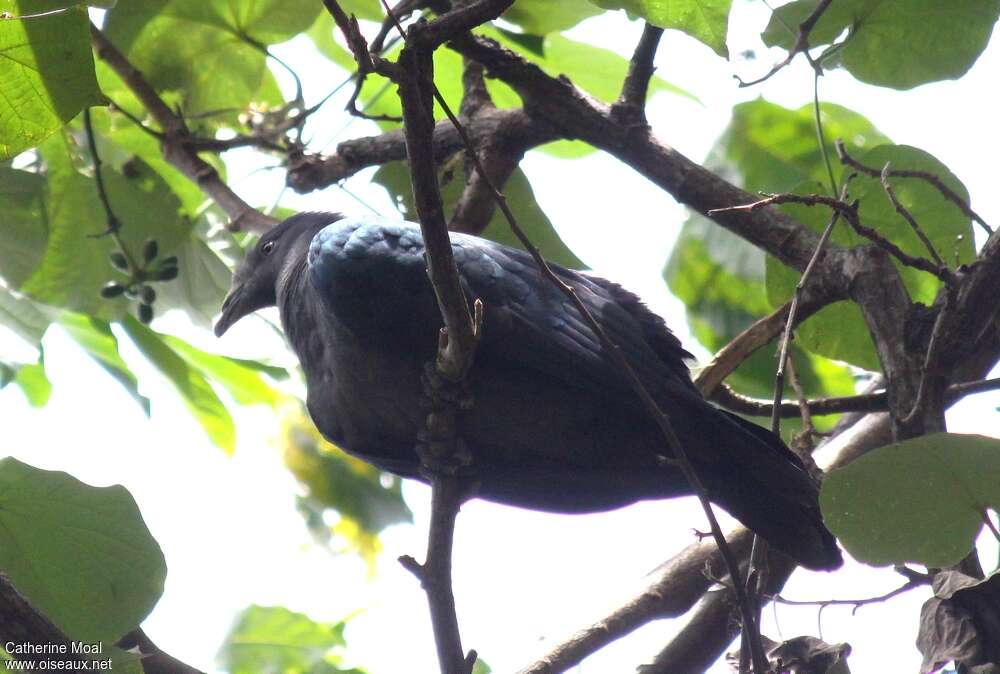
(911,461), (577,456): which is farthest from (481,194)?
(911,461)

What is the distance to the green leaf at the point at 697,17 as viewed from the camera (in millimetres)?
2740

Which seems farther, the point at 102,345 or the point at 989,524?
the point at 102,345

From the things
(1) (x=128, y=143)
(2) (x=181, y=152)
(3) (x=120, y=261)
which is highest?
(1) (x=128, y=143)

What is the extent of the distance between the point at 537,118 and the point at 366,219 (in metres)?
0.70

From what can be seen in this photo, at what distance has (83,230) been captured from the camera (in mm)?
3969

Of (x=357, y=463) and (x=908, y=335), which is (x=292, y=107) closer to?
(x=357, y=463)

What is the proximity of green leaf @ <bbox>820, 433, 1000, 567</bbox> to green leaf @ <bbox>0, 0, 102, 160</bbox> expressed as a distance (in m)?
2.01

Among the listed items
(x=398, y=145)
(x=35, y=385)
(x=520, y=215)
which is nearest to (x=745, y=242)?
(x=520, y=215)

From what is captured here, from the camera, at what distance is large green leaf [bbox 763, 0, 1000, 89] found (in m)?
3.01

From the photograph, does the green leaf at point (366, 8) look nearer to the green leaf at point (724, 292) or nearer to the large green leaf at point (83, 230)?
the large green leaf at point (83, 230)

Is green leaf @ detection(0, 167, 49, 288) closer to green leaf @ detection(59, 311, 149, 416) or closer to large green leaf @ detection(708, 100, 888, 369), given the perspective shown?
green leaf @ detection(59, 311, 149, 416)

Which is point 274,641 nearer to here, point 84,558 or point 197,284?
point 84,558

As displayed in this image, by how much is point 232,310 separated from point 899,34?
8.47 ft

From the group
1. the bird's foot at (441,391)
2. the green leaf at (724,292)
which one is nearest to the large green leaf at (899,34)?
the green leaf at (724,292)
